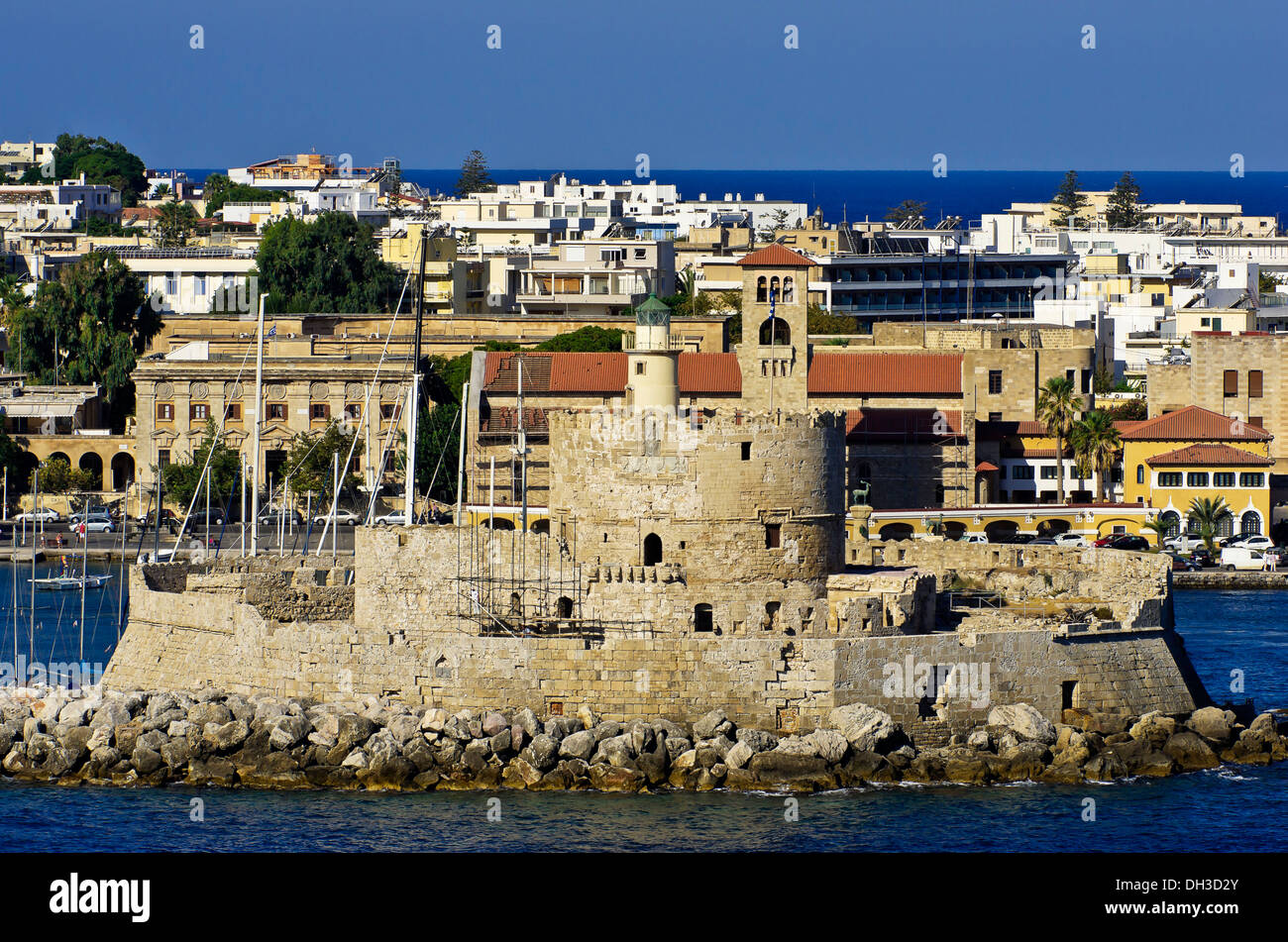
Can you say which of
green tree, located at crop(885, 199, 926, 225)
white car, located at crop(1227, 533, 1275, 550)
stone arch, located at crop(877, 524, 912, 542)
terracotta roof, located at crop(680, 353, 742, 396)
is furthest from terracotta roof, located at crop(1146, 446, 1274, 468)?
green tree, located at crop(885, 199, 926, 225)

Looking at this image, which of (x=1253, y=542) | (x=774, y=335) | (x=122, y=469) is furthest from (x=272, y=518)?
(x=1253, y=542)

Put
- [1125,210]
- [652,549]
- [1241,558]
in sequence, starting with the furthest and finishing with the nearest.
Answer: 1. [1125,210]
2. [1241,558]
3. [652,549]

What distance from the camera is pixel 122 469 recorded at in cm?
8506

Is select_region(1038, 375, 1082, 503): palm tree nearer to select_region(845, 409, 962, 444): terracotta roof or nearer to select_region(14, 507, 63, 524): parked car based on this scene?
select_region(845, 409, 962, 444): terracotta roof

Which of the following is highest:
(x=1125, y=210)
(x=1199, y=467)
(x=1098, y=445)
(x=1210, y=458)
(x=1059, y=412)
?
(x=1125, y=210)

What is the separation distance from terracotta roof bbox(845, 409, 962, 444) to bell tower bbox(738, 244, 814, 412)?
3178mm

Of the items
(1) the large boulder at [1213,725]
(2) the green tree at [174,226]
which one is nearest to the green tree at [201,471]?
(1) the large boulder at [1213,725]

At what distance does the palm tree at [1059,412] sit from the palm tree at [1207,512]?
451 centimetres

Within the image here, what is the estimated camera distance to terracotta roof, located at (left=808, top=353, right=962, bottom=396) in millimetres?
78062

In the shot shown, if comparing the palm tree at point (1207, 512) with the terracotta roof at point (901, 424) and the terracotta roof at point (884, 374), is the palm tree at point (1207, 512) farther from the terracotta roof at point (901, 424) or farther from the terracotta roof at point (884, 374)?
the terracotta roof at point (884, 374)

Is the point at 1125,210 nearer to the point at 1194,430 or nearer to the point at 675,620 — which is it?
the point at 1194,430

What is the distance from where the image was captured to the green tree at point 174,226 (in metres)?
139

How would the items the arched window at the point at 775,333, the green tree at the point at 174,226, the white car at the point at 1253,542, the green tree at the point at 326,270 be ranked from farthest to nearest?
1. the green tree at the point at 174,226
2. the green tree at the point at 326,270
3. the arched window at the point at 775,333
4. the white car at the point at 1253,542

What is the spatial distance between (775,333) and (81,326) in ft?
100.0
